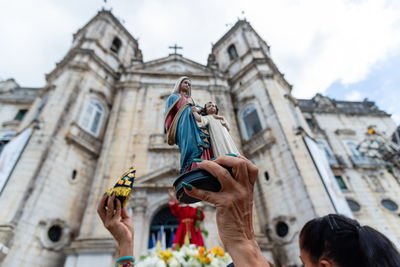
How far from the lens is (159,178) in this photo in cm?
931

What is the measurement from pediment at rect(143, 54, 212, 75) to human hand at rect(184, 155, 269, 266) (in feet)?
46.0

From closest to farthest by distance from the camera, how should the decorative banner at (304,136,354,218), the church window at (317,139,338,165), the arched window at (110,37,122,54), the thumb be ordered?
the thumb < the decorative banner at (304,136,354,218) < the church window at (317,139,338,165) < the arched window at (110,37,122,54)

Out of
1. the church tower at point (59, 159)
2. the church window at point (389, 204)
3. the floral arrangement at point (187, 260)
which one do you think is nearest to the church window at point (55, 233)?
the church tower at point (59, 159)

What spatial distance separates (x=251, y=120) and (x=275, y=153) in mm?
2906

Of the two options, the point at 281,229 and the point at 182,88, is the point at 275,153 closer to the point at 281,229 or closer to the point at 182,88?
the point at 281,229

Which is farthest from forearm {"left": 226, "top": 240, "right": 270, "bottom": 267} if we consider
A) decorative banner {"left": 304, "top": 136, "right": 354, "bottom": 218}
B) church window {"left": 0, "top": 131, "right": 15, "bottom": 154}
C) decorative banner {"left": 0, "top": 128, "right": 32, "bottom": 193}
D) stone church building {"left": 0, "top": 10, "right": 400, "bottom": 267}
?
church window {"left": 0, "top": 131, "right": 15, "bottom": 154}

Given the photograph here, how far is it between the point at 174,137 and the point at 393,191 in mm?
16723

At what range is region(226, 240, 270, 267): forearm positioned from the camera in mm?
1129

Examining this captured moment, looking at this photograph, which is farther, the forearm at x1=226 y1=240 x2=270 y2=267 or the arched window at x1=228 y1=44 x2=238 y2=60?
the arched window at x1=228 y1=44 x2=238 y2=60

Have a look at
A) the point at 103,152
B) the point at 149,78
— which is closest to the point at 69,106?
the point at 103,152

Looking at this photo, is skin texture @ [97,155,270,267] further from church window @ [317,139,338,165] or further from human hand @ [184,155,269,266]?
church window @ [317,139,338,165]

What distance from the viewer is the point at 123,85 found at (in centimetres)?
1321

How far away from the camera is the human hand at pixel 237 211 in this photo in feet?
3.85

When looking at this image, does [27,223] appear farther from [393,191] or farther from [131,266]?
[393,191]
